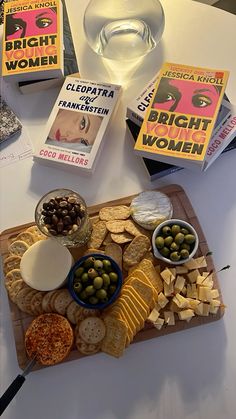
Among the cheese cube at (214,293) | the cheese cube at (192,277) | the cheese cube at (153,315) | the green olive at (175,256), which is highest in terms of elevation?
the green olive at (175,256)

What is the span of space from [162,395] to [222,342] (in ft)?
0.52

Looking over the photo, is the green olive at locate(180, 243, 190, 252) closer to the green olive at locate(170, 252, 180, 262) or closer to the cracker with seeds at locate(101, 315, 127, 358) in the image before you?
the green olive at locate(170, 252, 180, 262)

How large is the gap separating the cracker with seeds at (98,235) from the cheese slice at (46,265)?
2.6 inches

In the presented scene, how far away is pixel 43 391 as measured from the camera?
901mm

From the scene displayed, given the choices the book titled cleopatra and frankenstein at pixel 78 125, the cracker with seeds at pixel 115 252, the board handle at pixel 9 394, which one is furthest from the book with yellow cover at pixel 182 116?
the board handle at pixel 9 394

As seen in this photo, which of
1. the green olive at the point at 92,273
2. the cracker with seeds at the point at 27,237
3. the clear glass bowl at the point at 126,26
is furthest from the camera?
the clear glass bowl at the point at 126,26

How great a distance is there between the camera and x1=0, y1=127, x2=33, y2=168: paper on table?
3.54 ft

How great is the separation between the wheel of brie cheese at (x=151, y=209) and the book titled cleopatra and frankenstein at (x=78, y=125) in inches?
5.3

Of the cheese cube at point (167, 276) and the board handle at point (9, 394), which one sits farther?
the cheese cube at point (167, 276)

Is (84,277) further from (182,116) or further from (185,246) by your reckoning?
(182,116)

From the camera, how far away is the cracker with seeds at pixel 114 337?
88 cm

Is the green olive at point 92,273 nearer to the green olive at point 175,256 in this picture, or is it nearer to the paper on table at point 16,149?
the green olive at point 175,256

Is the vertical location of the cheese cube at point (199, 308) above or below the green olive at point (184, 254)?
below

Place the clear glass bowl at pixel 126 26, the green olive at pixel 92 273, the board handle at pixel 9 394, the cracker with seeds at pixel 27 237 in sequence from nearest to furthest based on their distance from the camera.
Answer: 1. the board handle at pixel 9 394
2. the green olive at pixel 92 273
3. the cracker with seeds at pixel 27 237
4. the clear glass bowl at pixel 126 26
